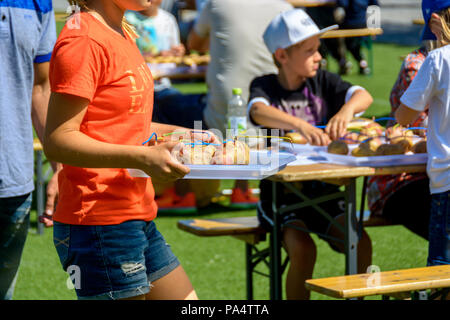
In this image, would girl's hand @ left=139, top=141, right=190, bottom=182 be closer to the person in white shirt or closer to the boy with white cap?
the person in white shirt

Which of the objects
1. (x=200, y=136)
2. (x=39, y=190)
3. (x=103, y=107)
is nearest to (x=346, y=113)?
(x=200, y=136)

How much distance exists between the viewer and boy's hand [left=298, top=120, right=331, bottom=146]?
3.63 m

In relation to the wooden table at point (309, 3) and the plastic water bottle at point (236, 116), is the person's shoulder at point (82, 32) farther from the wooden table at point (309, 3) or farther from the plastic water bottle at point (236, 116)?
the wooden table at point (309, 3)

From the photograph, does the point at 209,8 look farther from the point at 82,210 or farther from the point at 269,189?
the point at 82,210

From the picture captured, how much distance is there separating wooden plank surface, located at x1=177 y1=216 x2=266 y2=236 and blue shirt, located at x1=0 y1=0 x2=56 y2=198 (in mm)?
1182

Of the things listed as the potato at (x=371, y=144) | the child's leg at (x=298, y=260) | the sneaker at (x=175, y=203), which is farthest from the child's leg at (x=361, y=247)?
the sneaker at (x=175, y=203)

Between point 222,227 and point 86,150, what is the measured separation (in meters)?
1.90

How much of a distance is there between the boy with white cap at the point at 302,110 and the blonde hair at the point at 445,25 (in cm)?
73

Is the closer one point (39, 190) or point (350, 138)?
point (350, 138)

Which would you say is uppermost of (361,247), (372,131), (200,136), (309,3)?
(309,3)

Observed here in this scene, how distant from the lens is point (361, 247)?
12.6ft

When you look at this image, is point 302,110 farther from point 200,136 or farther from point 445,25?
point 200,136

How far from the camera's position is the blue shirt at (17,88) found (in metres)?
2.75

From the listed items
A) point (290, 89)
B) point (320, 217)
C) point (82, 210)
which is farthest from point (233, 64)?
point (82, 210)
